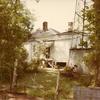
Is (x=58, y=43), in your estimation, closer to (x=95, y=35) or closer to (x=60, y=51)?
(x=60, y=51)

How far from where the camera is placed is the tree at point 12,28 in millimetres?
17375

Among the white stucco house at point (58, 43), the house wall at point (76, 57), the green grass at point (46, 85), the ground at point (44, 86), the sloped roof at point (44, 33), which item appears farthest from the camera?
the sloped roof at point (44, 33)

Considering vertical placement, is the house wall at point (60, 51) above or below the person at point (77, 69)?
above

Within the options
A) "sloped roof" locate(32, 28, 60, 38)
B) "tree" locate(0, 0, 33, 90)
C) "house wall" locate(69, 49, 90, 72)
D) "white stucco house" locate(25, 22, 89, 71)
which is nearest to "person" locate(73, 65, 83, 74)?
"house wall" locate(69, 49, 90, 72)

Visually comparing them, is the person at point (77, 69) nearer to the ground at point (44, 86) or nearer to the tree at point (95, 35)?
the ground at point (44, 86)

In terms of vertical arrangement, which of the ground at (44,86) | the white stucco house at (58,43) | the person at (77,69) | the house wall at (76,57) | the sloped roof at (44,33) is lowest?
the ground at (44,86)

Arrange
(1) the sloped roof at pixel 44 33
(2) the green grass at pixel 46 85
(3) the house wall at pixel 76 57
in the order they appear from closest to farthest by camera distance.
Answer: (2) the green grass at pixel 46 85 → (3) the house wall at pixel 76 57 → (1) the sloped roof at pixel 44 33

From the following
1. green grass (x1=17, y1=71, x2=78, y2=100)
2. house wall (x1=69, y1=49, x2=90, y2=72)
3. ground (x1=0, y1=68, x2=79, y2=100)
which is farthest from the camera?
house wall (x1=69, y1=49, x2=90, y2=72)

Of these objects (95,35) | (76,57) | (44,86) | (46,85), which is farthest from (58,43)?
(95,35)

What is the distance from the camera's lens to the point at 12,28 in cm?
1756

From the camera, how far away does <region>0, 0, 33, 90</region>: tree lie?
1738 centimetres

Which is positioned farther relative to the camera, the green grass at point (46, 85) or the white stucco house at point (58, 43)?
the white stucco house at point (58, 43)

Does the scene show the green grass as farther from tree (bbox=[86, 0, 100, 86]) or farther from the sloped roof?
the sloped roof

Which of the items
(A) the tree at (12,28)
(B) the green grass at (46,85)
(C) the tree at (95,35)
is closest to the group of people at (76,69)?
(B) the green grass at (46,85)
